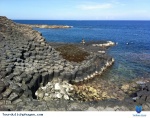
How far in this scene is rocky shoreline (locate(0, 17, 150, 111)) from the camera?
9.02 metres

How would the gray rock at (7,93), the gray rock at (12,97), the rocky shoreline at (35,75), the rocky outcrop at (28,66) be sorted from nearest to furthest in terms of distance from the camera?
the rocky shoreline at (35,75), the gray rock at (12,97), the gray rock at (7,93), the rocky outcrop at (28,66)

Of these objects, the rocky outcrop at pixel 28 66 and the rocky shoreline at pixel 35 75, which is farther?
the rocky outcrop at pixel 28 66

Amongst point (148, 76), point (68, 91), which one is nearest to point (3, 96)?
point (68, 91)

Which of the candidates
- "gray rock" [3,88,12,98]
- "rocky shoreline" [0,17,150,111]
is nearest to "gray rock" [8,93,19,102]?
"rocky shoreline" [0,17,150,111]

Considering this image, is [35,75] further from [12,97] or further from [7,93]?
[12,97]

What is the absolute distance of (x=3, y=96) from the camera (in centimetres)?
1000

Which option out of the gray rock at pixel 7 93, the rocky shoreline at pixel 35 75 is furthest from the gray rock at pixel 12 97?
the gray rock at pixel 7 93

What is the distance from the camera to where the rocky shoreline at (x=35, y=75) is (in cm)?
902

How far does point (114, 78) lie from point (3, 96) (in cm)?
1078

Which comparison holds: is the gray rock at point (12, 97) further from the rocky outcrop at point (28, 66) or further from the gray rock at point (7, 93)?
the gray rock at point (7, 93)

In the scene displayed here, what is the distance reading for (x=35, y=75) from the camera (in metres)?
14.5

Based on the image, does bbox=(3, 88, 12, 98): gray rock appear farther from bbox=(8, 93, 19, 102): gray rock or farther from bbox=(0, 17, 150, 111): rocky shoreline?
bbox=(8, 93, 19, 102): gray rock

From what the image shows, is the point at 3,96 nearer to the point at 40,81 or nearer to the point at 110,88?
the point at 40,81

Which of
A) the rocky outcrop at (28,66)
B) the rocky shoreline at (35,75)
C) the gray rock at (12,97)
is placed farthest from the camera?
the rocky outcrop at (28,66)
